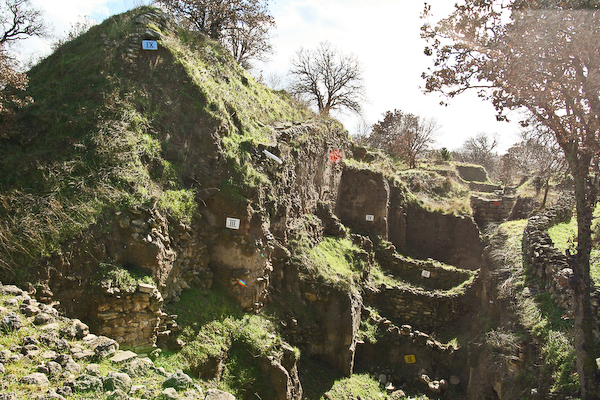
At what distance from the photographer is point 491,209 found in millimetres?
19828

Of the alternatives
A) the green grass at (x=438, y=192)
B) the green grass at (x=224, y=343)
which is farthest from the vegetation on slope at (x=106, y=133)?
the green grass at (x=438, y=192)

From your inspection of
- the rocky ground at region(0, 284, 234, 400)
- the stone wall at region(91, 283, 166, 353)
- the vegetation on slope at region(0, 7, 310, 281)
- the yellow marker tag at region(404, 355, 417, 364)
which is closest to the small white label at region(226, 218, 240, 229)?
the vegetation on slope at region(0, 7, 310, 281)

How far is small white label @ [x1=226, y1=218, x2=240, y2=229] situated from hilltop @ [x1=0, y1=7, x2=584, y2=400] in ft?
0.10

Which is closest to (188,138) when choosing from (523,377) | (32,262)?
(32,262)

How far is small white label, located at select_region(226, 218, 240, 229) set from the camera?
8.76 metres

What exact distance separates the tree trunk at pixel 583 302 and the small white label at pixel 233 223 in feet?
21.3

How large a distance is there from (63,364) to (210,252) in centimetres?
415

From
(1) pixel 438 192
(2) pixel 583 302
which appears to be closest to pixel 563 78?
(2) pixel 583 302

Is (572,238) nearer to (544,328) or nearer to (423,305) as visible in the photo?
(544,328)

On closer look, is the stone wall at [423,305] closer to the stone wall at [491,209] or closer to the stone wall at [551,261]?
the stone wall at [551,261]

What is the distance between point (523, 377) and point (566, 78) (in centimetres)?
582

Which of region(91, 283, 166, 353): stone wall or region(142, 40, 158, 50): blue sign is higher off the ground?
region(142, 40, 158, 50): blue sign

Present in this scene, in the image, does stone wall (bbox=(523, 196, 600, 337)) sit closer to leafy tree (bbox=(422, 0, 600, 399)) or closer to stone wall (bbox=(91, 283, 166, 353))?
leafy tree (bbox=(422, 0, 600, 399))

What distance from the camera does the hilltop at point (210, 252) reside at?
642 centimetres
